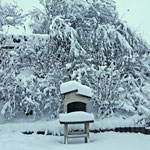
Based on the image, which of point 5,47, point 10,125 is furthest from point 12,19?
point 10,125

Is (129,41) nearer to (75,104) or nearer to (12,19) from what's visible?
(75,104)

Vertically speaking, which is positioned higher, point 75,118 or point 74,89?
point 74,89

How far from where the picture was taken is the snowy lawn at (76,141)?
4609 mm

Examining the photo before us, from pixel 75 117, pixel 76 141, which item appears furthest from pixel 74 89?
pixel 76 141

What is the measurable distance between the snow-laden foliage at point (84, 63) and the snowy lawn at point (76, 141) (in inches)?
42.7

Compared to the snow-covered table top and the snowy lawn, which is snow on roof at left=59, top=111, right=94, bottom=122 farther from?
the snowy lawn

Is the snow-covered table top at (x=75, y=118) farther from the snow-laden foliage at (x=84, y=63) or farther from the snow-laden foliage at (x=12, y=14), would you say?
the snow-laden foliage at (x=12, y=14)

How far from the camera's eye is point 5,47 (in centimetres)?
829

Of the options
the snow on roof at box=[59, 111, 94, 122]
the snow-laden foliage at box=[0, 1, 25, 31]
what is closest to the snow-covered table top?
the snow on roof at box=[59, 111, 94, 122]

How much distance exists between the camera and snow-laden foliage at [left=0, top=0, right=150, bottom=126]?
688 cm

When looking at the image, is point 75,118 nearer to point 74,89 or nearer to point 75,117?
point 75,117

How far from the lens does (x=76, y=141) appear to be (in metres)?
5.66

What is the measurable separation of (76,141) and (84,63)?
320cm

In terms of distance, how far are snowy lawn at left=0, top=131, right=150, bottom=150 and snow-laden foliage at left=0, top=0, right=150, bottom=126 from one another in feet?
3.56
